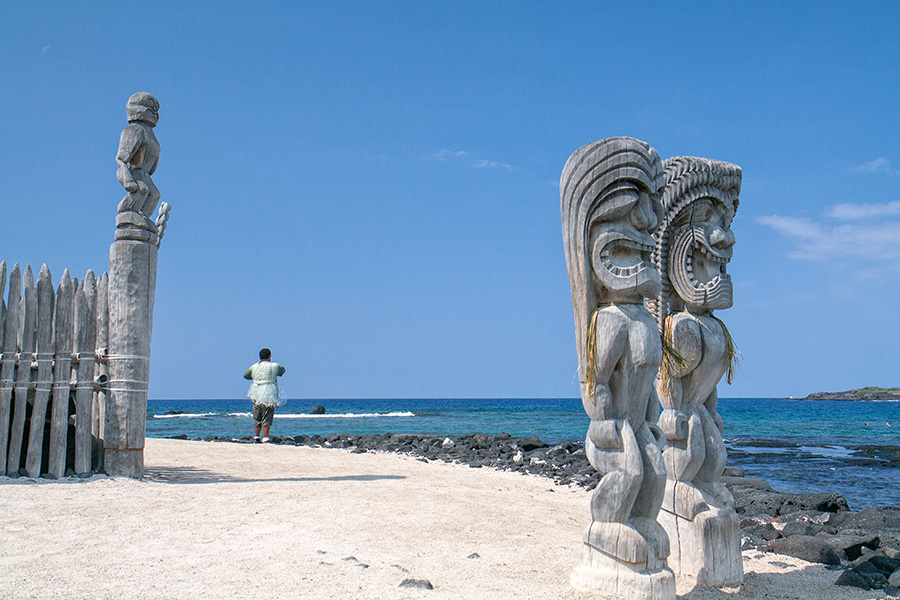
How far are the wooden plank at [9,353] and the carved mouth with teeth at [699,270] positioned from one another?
712cm

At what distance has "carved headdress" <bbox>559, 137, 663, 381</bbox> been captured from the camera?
440 centimetres

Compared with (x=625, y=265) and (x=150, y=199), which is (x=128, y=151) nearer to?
(x=150, y=199)

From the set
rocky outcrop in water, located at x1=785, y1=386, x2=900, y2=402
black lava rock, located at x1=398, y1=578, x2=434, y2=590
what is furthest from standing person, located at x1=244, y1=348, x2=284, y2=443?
rocky outcrop in water, located at x1=785, y1=386, x2=900, y2=402

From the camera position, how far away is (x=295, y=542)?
532 centimetres

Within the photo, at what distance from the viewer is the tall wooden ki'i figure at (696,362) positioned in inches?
191

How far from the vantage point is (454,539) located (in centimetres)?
573

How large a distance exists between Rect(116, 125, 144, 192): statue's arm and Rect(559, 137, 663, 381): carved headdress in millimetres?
6049

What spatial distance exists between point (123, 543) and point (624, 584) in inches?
143

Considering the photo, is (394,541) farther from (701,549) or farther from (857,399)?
(857,399)

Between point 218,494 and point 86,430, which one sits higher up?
point 86,430

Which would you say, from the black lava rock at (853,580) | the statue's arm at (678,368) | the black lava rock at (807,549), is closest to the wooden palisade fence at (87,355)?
the statue's arm at (678,368)

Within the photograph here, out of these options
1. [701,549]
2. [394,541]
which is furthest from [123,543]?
[701,549]

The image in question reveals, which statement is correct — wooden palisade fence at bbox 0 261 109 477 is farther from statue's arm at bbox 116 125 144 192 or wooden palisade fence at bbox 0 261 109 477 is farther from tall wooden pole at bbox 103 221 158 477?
statue's arm at bbox 116 125 144 192

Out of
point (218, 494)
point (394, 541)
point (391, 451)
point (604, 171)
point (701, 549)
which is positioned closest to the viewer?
point (604, 171)
